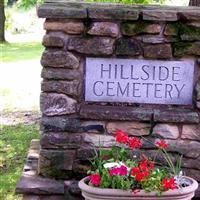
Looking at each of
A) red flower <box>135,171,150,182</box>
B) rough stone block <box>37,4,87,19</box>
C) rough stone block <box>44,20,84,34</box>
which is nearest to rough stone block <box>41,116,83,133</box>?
rough stone block <box>44,20,84,34</box>

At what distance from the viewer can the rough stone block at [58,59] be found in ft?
13.0

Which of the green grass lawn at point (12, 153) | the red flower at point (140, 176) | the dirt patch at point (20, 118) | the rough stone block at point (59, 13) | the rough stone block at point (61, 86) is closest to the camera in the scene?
the red flower at point (140, 176)

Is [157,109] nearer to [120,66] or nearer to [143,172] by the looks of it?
[120,66]

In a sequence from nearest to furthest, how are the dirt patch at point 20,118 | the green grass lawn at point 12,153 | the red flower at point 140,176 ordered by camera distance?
the red flower at point 140,176, the green grass lawn at point 12,153, the dirt patch at point 20,118

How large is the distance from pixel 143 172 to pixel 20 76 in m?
9.09

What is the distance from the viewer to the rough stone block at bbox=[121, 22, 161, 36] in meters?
3.95

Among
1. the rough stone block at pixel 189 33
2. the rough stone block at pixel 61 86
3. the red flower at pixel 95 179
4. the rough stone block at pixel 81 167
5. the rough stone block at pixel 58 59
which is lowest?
the rough stone block at pixel 81 167

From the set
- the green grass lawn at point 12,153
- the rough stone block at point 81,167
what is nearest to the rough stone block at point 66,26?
the rough stone block at point 81,167

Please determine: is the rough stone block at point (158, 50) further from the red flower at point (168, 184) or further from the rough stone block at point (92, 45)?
the red flower at point (168, 184)

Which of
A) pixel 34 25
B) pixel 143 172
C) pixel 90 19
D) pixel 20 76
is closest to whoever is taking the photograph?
pixel 143 172

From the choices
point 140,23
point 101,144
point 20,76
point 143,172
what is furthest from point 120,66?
point 20,76

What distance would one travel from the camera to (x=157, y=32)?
13.0 feet

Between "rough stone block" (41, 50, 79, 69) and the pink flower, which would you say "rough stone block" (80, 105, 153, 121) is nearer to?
"rough stone block" (41, 50, 79, 69)

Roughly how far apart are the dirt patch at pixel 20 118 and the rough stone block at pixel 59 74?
380 centimetres
